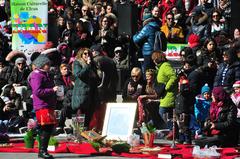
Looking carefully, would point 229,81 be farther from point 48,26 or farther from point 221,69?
point 48,26

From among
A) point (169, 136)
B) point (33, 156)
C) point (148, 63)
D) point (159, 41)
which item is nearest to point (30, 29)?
point (148, 63)

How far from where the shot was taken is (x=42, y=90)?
15.0 meters

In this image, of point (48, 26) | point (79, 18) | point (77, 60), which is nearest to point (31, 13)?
point (48, 26)

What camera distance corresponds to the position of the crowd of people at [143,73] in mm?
16516

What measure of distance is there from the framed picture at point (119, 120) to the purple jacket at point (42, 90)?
7.75 ft

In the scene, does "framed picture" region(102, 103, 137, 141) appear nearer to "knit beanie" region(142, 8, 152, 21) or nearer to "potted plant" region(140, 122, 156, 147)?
"potted plant" region(140, 122, 156, 147)

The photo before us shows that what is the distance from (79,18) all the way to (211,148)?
390 inches

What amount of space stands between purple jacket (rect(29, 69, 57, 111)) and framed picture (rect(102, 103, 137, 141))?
2361 millimetres

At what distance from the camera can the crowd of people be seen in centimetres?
1652

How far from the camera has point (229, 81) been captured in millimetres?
18844

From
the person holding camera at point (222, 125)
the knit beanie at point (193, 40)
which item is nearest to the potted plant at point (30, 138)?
the person holding camera at point (222, 125)

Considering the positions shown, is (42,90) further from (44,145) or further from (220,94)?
(220,94)

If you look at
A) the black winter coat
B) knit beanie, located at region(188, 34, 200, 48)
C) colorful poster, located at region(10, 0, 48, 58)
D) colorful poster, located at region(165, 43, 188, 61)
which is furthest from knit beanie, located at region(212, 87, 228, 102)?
colorful poster, located at region(10, 0, 48, 58)

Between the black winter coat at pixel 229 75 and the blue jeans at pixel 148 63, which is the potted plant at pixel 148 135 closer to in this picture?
the black winter coat at pixel 229 75
